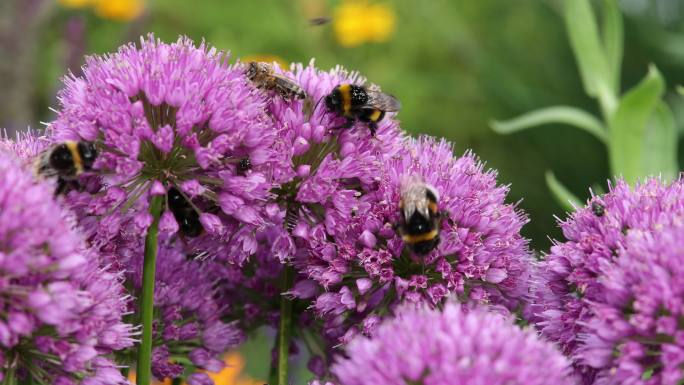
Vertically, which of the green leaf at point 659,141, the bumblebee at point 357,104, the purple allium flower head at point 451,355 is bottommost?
the purple allium flower head at point 451,355

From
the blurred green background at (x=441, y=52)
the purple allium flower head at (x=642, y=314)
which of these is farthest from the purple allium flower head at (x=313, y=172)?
the blurred green background at (x=441, y=52)

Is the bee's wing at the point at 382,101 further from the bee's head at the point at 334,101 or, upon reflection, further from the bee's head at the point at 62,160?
the bee's head at the point at 62,160

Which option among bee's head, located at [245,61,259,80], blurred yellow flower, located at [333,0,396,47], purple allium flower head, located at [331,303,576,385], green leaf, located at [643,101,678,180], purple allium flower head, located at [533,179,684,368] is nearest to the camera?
purple allium flower head, located at [331,303,576,385]

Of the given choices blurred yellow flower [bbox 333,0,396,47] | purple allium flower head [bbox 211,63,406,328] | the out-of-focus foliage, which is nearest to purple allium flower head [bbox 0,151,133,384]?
purple allium flower head [bbox 211,63,406,328]

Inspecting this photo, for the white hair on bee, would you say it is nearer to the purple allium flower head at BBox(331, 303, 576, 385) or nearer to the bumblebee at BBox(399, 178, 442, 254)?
the bumblebee at BBox(399, 178, 442, 254)

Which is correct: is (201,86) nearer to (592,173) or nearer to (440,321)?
(440,321)

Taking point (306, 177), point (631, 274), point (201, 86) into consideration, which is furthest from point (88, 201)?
point (631, 274)

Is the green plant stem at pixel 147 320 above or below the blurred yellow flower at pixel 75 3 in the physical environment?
below
